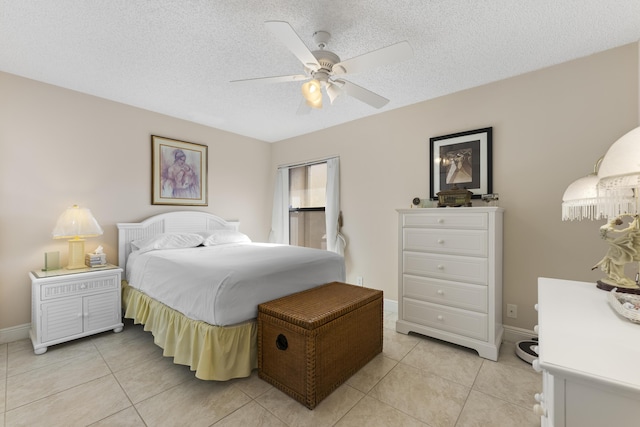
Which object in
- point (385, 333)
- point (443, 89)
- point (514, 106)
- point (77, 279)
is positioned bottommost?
point (385, 333)

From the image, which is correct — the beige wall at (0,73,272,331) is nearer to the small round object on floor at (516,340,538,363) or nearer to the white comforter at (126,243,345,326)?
the white comforter at (126,243,345,326)

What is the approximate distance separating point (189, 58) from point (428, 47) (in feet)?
6.21

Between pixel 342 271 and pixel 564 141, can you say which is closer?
pixel 564 141

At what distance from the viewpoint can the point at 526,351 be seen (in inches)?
88.0

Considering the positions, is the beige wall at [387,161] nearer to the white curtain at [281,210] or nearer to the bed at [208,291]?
the bed at [208,291]

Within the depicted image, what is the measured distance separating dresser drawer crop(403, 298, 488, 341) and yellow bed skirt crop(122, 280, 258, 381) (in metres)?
1.53

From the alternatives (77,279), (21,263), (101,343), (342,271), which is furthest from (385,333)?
(21,263)

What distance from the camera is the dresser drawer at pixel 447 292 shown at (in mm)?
2311

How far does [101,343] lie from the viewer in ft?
8.19

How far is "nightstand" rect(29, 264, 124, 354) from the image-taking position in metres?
2.30

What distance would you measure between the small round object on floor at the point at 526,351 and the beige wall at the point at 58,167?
13.3 ft

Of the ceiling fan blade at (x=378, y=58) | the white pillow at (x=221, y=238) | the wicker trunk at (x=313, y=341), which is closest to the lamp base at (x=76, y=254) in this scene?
the white pillow at (x=221, y=238)

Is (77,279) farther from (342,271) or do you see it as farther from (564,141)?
(564,141)

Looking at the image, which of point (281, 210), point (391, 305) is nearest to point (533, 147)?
point (391, 305)
